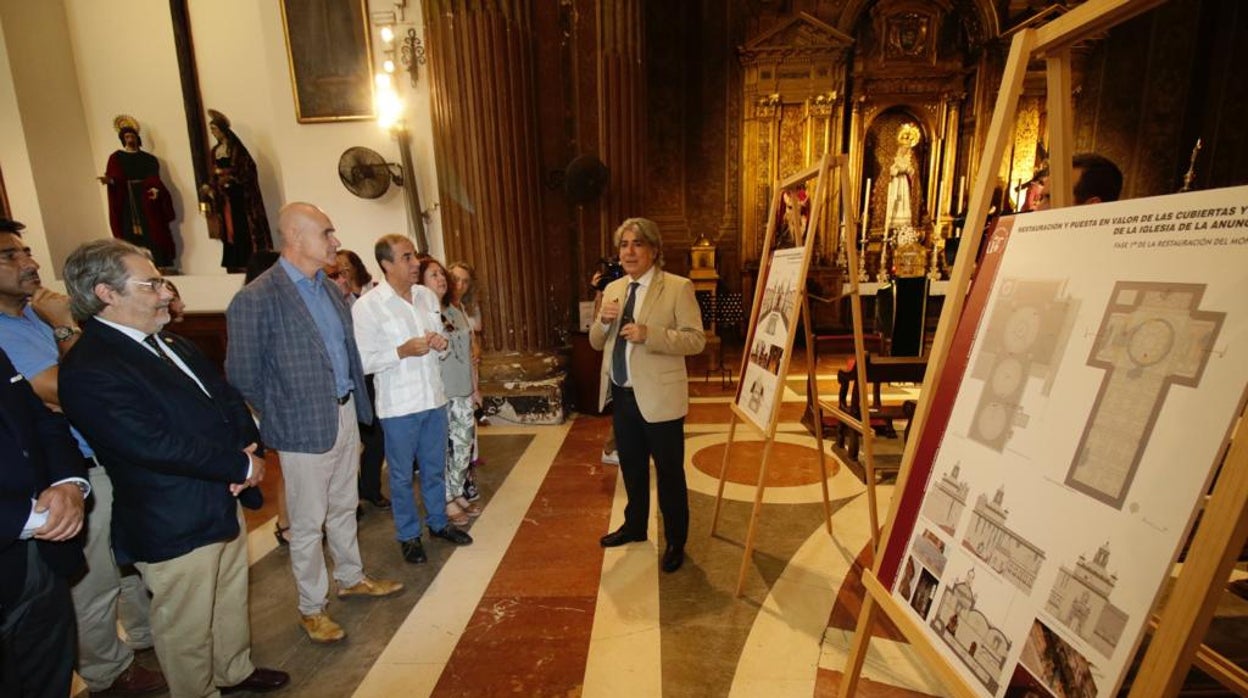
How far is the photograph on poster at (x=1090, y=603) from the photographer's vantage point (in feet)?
2.81

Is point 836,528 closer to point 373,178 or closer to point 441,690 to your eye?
point 441,690

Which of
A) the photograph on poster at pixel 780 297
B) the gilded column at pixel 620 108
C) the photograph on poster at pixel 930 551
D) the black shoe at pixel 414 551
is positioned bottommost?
the black shoe at pixel 414 551

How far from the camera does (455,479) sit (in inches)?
141

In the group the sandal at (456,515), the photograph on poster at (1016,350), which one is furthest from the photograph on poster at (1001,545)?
the sandal at (456,515)

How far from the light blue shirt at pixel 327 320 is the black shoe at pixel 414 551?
3.44 ft

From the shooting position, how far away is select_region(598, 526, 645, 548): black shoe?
122 inches

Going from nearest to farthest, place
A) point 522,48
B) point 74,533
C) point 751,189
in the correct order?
1. point 74,533
2. point 522,48
3. point 751,189

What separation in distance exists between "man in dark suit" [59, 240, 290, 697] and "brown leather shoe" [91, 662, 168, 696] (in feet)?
1.68

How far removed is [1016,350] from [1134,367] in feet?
0.81

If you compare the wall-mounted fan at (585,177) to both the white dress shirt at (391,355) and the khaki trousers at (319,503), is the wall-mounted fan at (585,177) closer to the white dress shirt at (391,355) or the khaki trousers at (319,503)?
the white dress shirt at (391,355)

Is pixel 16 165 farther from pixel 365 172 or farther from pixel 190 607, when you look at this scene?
pixel 190 607

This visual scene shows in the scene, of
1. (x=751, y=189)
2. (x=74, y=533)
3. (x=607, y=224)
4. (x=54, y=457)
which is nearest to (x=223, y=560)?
(x=74, y=533)

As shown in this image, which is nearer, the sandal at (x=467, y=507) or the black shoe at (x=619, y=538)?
the black shoe at (x=619, y=538)

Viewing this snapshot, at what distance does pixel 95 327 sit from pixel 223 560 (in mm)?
895
